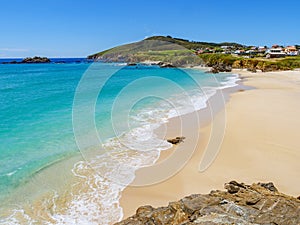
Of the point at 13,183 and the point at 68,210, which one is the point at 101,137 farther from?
the point at 68,210

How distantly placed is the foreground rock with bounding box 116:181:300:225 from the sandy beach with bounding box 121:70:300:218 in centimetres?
198

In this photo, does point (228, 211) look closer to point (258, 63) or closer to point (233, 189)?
point (233, 189)

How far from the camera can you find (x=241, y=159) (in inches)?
400

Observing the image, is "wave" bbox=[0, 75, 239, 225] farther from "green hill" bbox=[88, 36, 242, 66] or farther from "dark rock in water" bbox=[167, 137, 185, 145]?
"green hill" bbox=[88, 36, 242, 66]

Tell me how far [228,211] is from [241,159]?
5.93 metres

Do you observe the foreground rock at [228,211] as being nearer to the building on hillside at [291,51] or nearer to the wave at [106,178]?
the wave at [106,178]

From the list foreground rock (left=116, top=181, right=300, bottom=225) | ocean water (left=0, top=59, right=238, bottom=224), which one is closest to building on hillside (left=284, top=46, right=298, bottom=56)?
ocean water (left=0, top=59, right=238, bottom=224)

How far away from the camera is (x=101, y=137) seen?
13.5 meters

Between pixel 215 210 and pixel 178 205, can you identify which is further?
pixel 178 205

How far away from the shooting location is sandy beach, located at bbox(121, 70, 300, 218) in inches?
310

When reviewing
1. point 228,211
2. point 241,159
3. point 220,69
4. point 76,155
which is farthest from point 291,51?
point 228,211

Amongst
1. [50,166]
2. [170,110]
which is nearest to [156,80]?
[170,110]

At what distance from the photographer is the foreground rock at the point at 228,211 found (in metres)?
4.34

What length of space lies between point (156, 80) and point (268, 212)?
42.0 m
